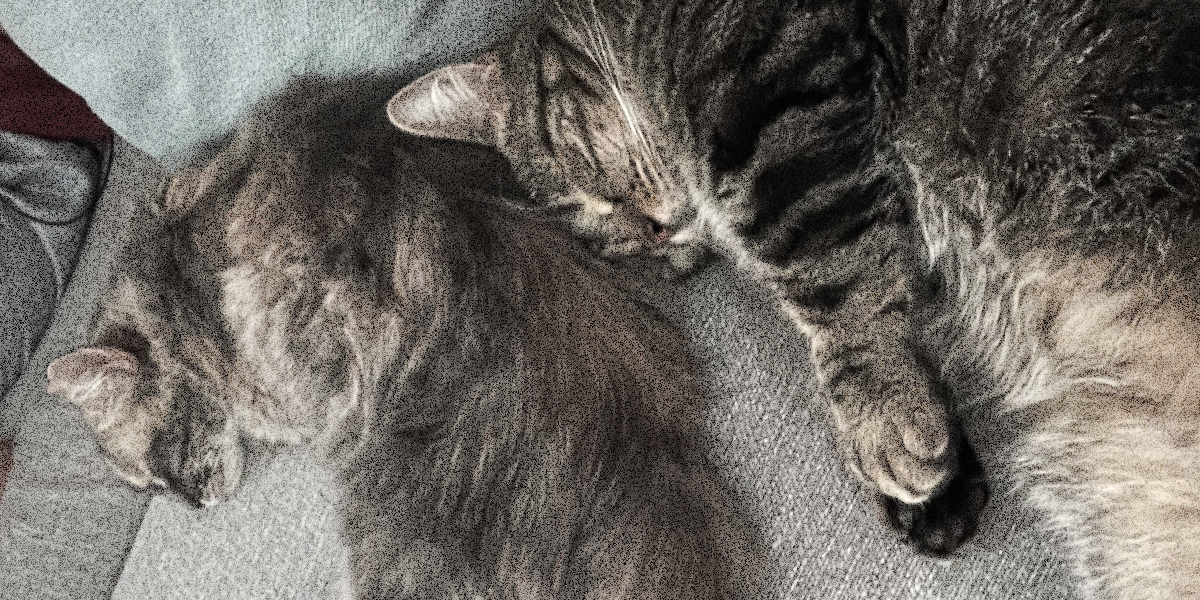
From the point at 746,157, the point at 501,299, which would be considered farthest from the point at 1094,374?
the point at 501,299

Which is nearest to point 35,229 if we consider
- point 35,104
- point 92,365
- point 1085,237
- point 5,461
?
point 35,104

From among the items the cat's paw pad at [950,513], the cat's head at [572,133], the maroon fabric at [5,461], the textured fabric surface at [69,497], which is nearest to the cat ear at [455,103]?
the cat's head at [572,133]

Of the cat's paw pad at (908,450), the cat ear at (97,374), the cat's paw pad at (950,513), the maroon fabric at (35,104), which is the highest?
the maroon fabric at (35,104)

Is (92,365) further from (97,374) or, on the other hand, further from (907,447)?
(907,447)

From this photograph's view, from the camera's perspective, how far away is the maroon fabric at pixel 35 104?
5.00ft

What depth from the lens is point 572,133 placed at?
3.77 feet

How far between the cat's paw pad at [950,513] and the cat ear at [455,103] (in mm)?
711

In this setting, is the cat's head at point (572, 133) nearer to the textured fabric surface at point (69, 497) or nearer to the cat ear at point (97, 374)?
the cat ear at point (97, 374)

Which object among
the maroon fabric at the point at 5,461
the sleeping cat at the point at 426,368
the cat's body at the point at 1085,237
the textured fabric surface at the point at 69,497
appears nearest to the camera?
the cat's body at the point at 1085,237

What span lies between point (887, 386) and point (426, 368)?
536mm

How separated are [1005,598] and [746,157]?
1.99 ft

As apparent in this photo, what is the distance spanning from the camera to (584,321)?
113cm

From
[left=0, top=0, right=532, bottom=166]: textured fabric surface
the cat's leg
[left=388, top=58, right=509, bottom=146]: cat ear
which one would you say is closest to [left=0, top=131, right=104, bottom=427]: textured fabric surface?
[left=0, top=0, right=532, bottom=166]: textured fabric surface

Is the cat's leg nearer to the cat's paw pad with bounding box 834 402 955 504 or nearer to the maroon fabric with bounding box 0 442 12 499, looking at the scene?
the cat's paw pad with bounding box 834 402 955 504
